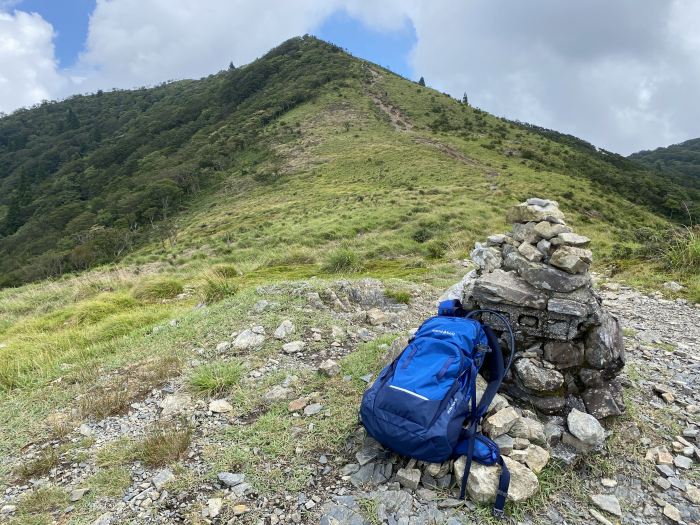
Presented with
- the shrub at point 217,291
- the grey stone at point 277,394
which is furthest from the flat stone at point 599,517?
the shrub at point 217,291

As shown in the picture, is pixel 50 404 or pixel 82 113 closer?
pixel 50 404

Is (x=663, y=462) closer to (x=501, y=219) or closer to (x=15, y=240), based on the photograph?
(x=501, y=219)

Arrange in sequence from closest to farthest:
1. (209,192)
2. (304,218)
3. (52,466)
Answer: (52,466) < (304,218) < (209,192)

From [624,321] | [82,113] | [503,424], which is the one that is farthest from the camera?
[82,113]

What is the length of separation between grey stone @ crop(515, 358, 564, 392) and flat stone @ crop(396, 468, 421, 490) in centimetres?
138

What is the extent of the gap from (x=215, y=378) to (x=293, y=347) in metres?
1.14

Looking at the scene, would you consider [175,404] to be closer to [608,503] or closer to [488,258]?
[488,258]

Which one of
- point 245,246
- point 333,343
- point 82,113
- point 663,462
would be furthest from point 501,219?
point 82,113

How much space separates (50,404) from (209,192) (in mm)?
49516

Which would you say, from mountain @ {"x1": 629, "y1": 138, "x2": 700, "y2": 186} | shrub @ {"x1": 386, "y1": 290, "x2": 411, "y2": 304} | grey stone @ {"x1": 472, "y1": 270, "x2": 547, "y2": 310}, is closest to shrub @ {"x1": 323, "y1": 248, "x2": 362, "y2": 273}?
shrub @ {"x1": 386, "y1": 290, "x2": 411, "y2": 304}

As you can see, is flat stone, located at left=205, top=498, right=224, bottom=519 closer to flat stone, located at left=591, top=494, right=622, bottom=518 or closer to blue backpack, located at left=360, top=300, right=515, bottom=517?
blue backpack, located at left=360, top=300, right=515, bottom=517

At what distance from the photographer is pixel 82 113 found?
131 meters

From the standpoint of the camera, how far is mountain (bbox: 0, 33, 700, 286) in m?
23.5

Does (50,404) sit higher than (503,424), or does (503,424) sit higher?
(503,424)
